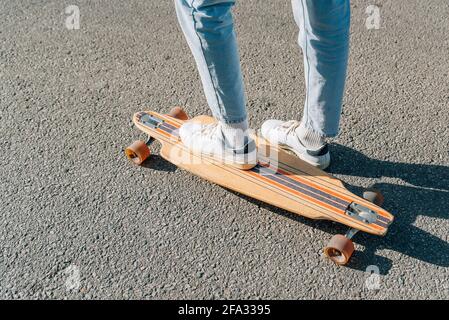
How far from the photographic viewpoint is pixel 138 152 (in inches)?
112

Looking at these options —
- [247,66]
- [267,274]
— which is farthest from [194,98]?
[267,274]

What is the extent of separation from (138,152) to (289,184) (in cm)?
77

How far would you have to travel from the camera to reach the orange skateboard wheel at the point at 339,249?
2329 mm

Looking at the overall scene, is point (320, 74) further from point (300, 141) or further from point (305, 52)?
point (300, 141)

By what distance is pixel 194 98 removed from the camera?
333cm

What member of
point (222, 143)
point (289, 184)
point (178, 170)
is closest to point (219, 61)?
point (222, 143)

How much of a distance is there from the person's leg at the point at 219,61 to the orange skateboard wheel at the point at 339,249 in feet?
1.89

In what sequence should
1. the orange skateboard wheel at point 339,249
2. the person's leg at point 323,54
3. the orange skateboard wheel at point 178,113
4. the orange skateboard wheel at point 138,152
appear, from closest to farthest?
the person's leg at point 323,54 → the orange skateboard wheel at point 339,249 → the orange skateboard wheel at point 138,152 → the orange skateboard wheel at point 178,113

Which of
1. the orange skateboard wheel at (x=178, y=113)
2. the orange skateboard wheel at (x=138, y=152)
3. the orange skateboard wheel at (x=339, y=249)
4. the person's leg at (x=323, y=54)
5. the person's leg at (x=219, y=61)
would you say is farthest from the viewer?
the orange skateboard wheel at (x=178, y=113)

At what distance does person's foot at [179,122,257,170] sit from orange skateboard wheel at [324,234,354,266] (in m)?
0.54

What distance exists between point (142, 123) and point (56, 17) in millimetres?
1500
